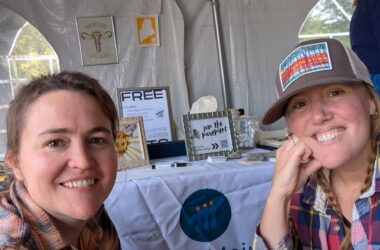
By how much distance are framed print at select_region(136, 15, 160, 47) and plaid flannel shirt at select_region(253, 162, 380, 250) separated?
6.17 feet

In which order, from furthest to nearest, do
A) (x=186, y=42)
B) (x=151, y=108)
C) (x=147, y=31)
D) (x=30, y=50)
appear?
(x=186, y=42)
(x=147, y=31)
(x=30, y=50)
(x=151, y=108)

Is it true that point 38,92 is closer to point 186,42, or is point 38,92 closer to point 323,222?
point 323,222

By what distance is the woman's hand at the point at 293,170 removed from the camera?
0.93 metres

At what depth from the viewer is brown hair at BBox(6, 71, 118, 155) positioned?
0.73 m

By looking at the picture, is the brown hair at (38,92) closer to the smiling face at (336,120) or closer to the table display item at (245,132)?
the smiling face at (336,120)

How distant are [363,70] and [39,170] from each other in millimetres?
750

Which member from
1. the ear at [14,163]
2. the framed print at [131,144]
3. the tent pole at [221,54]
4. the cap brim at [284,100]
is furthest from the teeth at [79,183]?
the tent pole at [221,54]

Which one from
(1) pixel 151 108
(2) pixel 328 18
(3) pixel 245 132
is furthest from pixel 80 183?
(2) pixel 328 18

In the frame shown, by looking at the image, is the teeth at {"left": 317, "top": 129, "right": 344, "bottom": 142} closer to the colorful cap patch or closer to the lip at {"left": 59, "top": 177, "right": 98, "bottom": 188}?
the colorful cap patch

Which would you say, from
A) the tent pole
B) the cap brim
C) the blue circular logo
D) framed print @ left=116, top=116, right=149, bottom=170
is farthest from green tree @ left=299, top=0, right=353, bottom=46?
the cap brim

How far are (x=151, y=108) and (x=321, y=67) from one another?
1297mm

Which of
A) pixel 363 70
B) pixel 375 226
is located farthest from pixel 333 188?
pixel 363 70

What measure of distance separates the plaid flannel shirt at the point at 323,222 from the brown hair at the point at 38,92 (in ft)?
1.86

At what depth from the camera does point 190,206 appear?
4.30 feet
